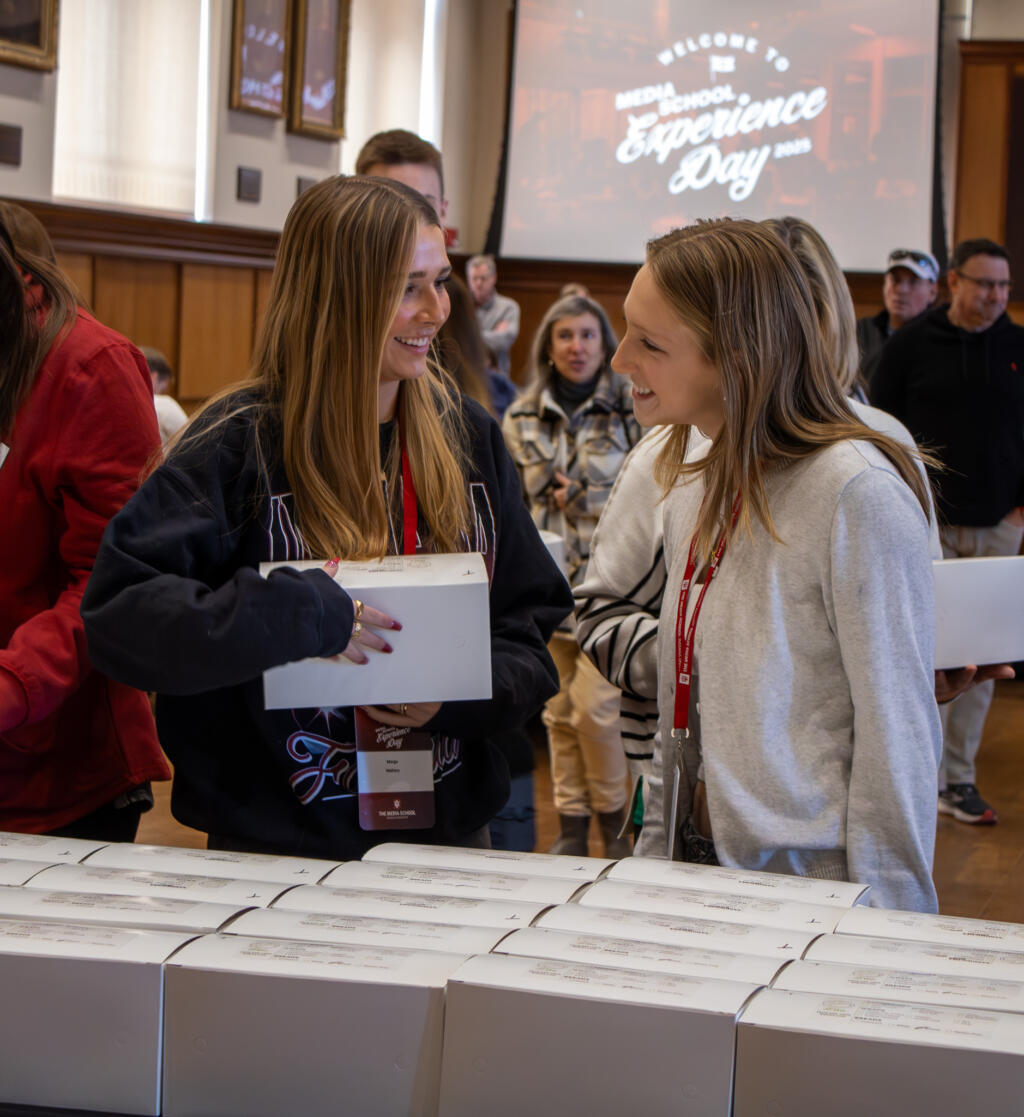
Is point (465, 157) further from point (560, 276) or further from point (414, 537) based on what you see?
point (414, 537)

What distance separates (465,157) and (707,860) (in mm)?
9144

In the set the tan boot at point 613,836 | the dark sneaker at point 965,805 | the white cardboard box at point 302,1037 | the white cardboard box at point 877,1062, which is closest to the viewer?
the white cardboard box at point 877,1062

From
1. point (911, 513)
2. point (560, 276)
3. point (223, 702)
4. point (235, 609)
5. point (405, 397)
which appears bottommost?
point (223, 702)

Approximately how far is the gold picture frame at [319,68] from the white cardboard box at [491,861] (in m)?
7.15

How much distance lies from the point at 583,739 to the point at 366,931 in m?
3.07

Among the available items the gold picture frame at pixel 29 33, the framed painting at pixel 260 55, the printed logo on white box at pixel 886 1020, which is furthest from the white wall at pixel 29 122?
the printed logo on white box at pixel 886 1020

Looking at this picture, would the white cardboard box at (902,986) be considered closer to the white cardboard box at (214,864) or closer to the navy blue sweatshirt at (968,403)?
the white cardboard box at (214,864)

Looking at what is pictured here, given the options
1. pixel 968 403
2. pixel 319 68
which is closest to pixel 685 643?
pixel 968 403

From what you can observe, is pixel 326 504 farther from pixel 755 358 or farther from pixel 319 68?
pixel 319 68

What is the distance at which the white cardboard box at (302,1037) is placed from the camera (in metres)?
1.03

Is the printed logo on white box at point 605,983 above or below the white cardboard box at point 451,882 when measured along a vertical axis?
above

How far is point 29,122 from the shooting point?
20.4 feet

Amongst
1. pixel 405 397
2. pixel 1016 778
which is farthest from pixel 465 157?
pixel 405 397

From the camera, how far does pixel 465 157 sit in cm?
1012
